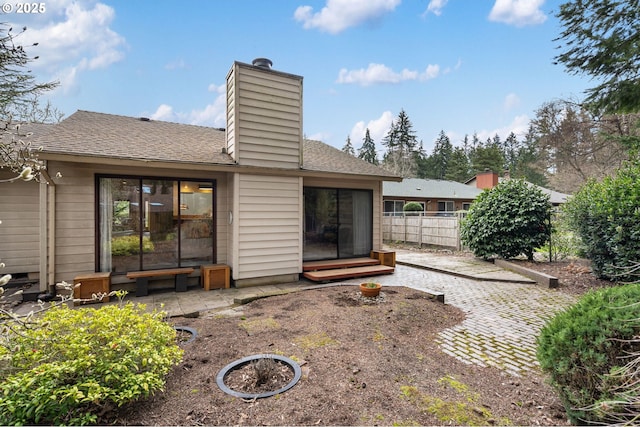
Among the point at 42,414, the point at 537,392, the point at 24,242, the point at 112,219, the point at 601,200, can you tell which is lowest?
the point at 537,392

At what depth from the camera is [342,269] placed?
24.1ft

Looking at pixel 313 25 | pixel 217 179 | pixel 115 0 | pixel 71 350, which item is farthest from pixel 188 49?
pixel 71 350

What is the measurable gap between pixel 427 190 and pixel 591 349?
21584 mm

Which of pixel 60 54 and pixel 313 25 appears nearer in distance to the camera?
pixel 60 54

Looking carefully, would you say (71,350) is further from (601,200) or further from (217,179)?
(601,200)

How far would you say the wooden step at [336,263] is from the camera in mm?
7109

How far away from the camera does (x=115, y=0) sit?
691cm

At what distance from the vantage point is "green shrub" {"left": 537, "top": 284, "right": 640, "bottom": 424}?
1906mm

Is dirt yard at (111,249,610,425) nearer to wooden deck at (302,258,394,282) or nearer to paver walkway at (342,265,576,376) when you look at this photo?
paver walkway at (342,265,576,376)

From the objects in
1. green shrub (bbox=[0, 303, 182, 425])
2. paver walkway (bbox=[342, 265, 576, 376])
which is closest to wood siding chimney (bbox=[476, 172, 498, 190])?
paver walkway (bbox=[342, 265, 576, 376])

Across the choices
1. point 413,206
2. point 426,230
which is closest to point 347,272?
point 426,230

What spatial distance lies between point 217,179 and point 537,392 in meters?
Answer: 6.21

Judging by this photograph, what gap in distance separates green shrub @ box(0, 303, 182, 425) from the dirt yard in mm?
219

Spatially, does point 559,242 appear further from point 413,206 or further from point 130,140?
point 130,140
